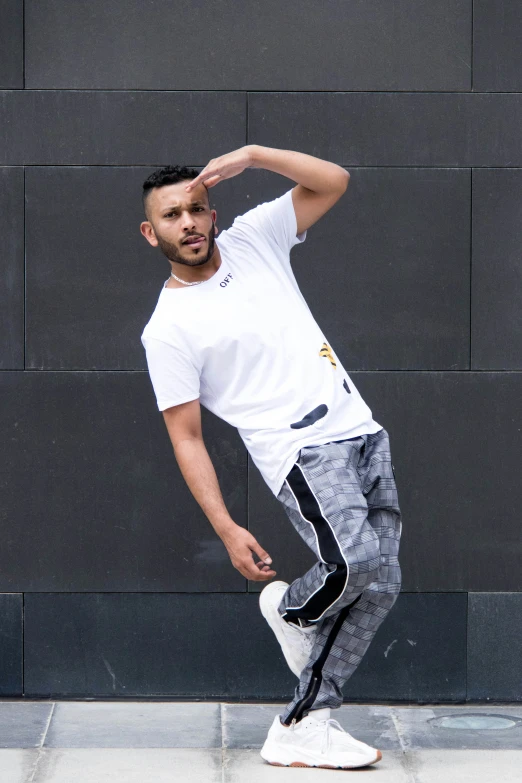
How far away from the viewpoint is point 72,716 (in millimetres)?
4598

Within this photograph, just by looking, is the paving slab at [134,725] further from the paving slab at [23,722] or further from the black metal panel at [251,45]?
the black metal panel at [251,45]

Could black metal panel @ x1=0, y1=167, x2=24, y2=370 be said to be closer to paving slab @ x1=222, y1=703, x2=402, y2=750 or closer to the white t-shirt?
the white t-shirt

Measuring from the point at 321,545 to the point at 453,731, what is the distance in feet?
4.10

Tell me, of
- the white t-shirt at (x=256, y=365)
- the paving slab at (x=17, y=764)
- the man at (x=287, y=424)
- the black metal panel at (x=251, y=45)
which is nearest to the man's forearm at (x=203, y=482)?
the man at (x=287, y=424)

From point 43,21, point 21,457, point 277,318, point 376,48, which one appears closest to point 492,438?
point 277,318

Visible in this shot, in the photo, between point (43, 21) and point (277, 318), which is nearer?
point (277, 318)

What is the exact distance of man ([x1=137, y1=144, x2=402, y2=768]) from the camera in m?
3.78

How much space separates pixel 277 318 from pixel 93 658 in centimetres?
192

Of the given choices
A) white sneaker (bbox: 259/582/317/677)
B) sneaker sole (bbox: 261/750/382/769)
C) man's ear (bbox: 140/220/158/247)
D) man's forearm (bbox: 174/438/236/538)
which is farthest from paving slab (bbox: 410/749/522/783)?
man's ear (bbox: 140/220/158/247)

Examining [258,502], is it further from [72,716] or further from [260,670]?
[72,716]

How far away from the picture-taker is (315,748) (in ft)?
13.0

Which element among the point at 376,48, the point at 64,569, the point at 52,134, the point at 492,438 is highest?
the point at 376,48

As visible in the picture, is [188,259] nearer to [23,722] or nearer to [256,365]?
[256,365]

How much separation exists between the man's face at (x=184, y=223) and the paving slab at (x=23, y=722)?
6.57 ft
